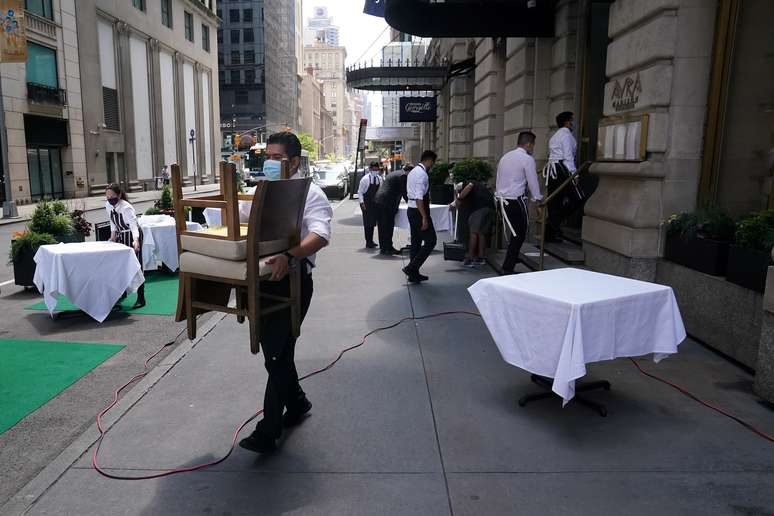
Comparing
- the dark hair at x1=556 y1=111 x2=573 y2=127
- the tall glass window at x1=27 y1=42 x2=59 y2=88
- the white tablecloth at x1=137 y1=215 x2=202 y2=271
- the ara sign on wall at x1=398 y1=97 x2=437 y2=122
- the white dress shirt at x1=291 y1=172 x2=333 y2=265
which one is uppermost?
the tall glass window at x1=27 y1=42 x2=59 y2=88

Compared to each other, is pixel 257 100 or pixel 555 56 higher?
pixel 257 100

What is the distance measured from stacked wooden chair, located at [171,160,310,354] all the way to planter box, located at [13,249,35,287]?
665cm

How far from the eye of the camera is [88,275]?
25.1 ft

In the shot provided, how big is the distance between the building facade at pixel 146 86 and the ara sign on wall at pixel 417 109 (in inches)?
829

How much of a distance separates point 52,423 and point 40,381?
1.12 m

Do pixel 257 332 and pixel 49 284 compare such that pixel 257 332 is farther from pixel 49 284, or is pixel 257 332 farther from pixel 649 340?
pixel 49 284

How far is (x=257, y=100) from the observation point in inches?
3622

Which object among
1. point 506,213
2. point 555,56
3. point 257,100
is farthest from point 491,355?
point 257,100

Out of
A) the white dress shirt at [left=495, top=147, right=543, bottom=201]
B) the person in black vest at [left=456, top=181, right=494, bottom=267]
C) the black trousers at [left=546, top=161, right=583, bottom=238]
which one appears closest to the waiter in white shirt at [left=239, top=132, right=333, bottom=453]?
the white dress shirt at [left=495, top=147, right=543, bottom=201]

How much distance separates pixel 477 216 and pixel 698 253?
5.31 meters

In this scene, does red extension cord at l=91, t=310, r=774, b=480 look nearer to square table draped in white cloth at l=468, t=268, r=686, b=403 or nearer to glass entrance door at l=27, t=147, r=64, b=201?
square table draped in white cloth at l=468, t=268, r=686, b=403

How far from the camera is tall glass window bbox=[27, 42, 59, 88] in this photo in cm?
2984

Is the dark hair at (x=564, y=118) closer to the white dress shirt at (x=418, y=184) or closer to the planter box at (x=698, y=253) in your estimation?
the white dress shirt at (x=418, y=184)

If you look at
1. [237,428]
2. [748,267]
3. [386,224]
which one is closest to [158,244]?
[386,224]
